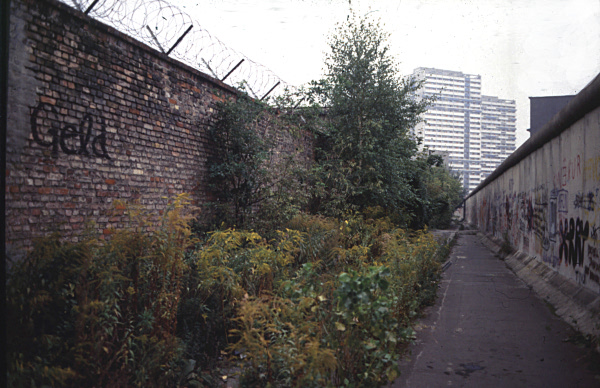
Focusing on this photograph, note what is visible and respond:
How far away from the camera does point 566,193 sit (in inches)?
272

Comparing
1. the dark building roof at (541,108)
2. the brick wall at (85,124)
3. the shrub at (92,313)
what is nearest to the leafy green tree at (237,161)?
the brick wall at (85,124)

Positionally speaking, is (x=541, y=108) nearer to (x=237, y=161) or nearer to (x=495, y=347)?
(x=237, y=161)

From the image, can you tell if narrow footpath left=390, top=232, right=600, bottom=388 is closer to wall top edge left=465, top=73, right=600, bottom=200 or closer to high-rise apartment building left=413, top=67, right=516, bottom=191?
wall top edge left=465, top=73, right=600, bottom=200

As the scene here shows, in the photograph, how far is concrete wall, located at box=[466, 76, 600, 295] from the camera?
18.1ft

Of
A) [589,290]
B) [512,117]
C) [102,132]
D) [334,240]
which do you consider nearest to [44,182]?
[102,132]

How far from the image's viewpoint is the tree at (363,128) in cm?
1245

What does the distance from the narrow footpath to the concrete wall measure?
38.9 inches

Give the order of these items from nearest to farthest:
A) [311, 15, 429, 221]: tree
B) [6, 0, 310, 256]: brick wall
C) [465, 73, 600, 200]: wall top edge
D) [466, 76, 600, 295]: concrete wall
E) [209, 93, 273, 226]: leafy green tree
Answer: [6, 0, 310, 256]: brick wall, [465, 73, 600, 200]: wall top edge, [466, 76, 600, 295]: concrete wall, [209, 93, 273, 226]: leafy green tree, [311, 15, 429, 221]: tree

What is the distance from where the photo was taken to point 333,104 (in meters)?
13.6

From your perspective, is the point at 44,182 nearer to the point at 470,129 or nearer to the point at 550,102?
the point at 550,102

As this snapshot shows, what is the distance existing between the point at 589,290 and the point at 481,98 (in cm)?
16307

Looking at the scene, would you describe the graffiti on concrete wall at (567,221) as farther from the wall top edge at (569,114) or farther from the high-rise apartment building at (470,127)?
the high-rise apartment building at (470,127)

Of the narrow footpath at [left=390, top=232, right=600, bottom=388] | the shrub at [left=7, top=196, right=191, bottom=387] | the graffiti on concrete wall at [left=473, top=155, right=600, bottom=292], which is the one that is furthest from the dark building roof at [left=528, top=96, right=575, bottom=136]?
the shrub at [left=7, top=196, right=191, bottom=387]

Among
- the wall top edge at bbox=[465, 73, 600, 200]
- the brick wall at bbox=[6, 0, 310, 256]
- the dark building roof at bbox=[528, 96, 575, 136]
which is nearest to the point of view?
the brick wall at bbox=[6, 0, 310, 256]
